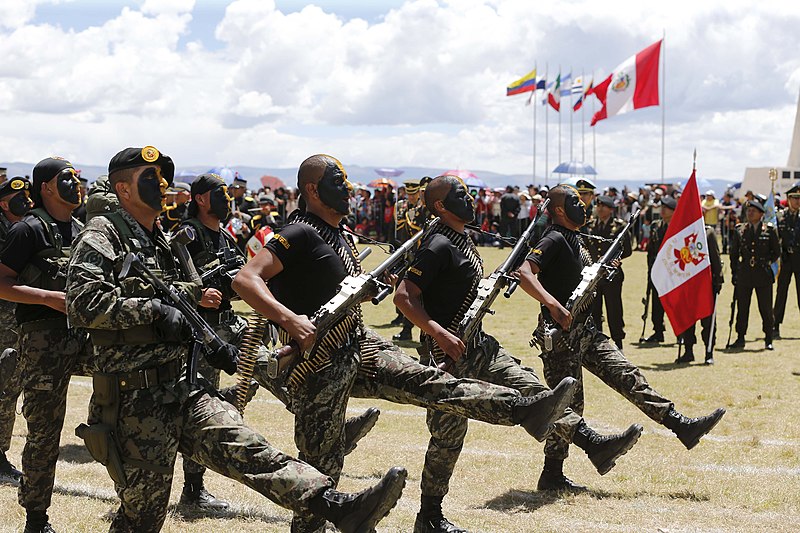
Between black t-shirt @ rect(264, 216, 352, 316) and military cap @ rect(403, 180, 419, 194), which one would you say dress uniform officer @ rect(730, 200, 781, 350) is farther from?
black t-shirt @ rect(264, 216, 352, 316)

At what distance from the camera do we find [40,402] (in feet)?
19.3

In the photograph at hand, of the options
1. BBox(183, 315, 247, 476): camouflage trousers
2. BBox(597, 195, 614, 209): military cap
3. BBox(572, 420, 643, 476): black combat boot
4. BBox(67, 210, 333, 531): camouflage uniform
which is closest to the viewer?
BBox(67, 210, 333, 531): camouflage uniform

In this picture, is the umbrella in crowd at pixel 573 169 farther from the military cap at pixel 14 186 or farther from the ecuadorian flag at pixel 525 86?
the military cap at pixel 14 186

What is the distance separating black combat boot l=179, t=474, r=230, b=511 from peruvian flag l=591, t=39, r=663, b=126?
26.6 m

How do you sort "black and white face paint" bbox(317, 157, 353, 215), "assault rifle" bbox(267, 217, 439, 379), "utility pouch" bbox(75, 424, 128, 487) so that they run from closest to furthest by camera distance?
"utility pouch" bbox(75, 424, 128, 487)
"assault rifle" bbox(267, 217, 439, 379)
"black and white face paint" bbox(317, 157, 353, 215)

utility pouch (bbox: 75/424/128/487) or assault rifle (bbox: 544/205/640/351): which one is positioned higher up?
assault rifle (bbox: 544/205/640/351)

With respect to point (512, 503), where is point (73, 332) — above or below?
above

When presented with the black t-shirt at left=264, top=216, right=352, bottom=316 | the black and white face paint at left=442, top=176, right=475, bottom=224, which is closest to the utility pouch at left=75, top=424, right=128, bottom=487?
the black t-shirt at left=264, top=216, right=352, bottom=316

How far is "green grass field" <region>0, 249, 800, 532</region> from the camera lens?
6.49 metres

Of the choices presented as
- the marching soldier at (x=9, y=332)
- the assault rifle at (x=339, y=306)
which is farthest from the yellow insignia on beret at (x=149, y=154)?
the marching soldier at (x=9, y=332)

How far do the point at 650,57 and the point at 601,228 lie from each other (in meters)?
17.3

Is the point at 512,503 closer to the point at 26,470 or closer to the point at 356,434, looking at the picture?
the point at 356,434

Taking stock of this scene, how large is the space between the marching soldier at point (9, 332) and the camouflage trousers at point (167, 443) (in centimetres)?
303

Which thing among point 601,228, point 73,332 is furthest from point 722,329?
point 73,332
